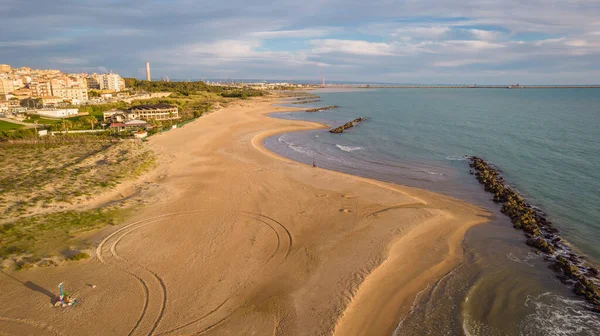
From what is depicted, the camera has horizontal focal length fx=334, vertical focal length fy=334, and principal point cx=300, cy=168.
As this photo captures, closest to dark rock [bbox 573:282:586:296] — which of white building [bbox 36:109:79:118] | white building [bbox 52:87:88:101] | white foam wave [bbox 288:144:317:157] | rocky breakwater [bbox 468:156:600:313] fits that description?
rocky breakwater [bbox 468:156:600:313]

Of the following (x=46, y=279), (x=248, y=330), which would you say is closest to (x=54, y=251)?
(x=46, y=279)

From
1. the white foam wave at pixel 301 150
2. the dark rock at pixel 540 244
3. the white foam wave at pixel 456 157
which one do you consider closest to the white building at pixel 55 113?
the white foam wave at pixel 301 150

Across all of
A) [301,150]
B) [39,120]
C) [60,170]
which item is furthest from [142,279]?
[39,120]

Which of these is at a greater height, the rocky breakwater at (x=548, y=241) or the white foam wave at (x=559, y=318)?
the rocky breakwater at (x=548, y=241)

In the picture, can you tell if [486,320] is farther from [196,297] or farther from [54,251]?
[54,251]

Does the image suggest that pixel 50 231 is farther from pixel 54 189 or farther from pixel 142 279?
pixel 142 279

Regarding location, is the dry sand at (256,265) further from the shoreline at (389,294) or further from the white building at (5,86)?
the white building at (5,86)
